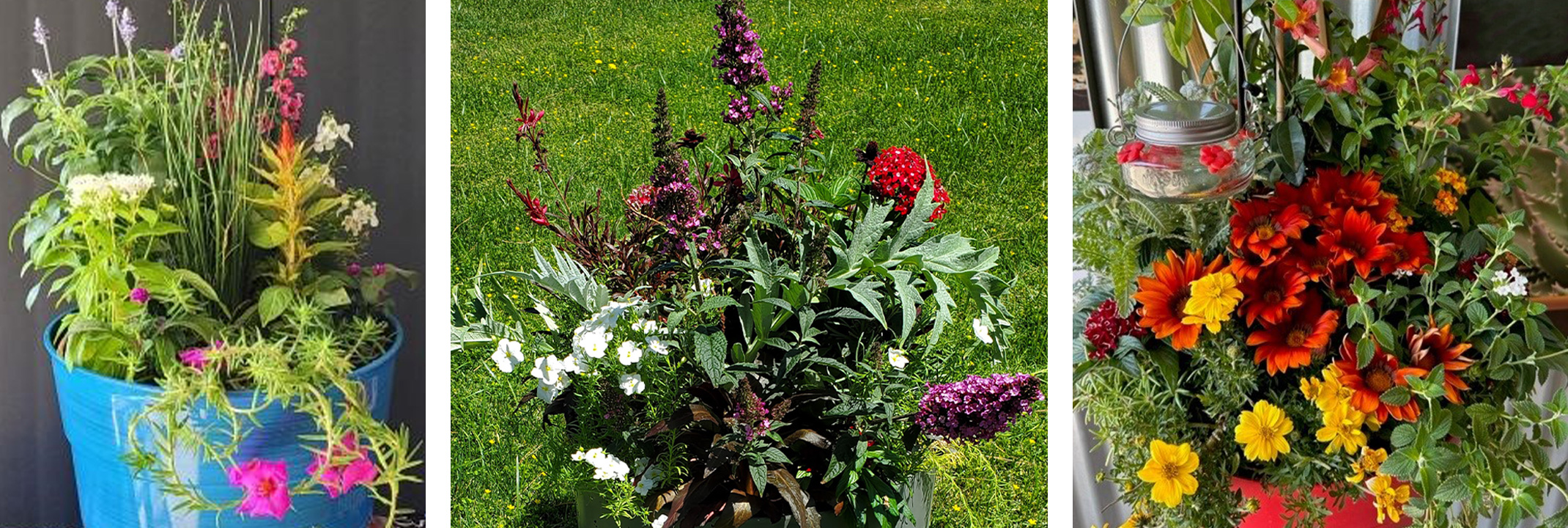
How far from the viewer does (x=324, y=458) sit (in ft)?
4.31

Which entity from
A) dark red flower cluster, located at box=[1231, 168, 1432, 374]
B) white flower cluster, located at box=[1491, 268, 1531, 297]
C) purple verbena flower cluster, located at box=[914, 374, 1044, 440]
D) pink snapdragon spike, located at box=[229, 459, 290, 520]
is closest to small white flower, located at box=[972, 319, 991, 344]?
purple verbena flower cluster, located at box=[914, 374, 1044, 440]

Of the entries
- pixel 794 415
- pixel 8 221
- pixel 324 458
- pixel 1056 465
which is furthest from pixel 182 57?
pixel 1056 465

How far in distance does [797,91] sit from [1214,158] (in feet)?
4.61

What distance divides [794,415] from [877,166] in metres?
0.28

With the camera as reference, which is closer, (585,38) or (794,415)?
(794,415)

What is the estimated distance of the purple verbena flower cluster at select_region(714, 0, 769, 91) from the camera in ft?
4.29

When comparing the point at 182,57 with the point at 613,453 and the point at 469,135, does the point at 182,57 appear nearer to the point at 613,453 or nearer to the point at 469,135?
the point at 613,453

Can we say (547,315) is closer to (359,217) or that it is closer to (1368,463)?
(359,217)

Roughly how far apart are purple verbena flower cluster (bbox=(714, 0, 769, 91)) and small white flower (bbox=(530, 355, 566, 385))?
338mm

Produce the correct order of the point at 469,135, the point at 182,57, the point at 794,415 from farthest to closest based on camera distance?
the point at 469,135 → the point at 794,415 → the point at 182,57

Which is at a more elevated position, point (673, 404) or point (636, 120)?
point (636, 120)

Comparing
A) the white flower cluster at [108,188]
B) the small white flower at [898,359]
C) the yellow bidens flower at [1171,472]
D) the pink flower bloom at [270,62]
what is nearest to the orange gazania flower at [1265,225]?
the yellow bidens flower at [1171,472]

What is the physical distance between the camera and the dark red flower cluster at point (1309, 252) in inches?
53.0

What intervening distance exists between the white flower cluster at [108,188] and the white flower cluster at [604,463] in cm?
48
